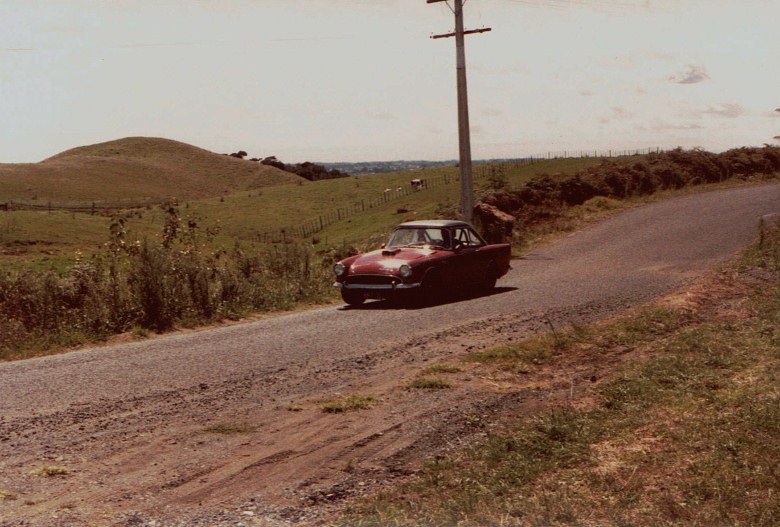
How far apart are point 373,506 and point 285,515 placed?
1.96ft

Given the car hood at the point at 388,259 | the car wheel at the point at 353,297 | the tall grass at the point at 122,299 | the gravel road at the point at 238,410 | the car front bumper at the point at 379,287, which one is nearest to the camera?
the gravel road at the point at 238,410

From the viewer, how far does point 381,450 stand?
6.75m

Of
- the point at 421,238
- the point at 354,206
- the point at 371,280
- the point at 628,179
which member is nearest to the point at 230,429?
the point at 371,280

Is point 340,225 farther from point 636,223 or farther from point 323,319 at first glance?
point 323,319

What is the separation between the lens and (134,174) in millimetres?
156250

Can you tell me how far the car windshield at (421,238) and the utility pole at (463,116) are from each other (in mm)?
8080

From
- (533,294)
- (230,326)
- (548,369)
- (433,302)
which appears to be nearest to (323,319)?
(230,326)

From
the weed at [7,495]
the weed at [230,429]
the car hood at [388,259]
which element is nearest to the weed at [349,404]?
the weed at [230,429]

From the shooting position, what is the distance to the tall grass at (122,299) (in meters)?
13.2

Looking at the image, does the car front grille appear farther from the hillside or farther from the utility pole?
the hillside

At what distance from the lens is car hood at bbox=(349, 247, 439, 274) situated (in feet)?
51.6

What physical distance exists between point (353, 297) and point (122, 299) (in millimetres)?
4447

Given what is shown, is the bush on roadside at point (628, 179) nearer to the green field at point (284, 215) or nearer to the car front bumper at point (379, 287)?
the green field at point (284, 215)

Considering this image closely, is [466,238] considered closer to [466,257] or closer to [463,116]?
[466,257]
